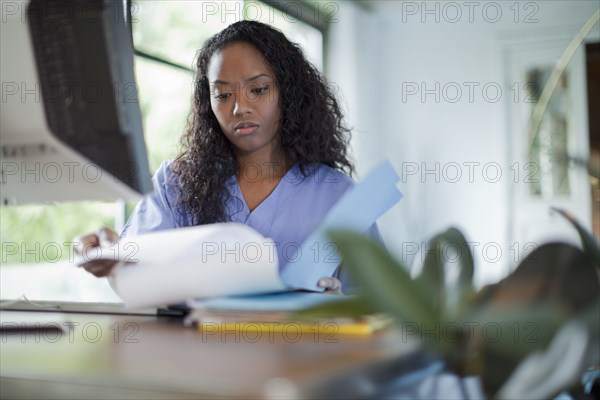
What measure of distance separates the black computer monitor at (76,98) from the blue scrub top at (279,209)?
1.74 feet

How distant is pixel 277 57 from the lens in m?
1.45

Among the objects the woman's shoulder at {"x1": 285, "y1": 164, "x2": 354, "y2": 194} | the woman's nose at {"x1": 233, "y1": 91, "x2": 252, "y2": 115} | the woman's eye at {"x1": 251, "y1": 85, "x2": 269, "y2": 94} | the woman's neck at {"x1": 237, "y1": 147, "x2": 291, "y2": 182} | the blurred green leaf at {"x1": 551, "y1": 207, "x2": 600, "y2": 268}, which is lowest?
the blurred green leaf at {"x1": 551, "y1": 207, "x2": 600, "y2": 268}

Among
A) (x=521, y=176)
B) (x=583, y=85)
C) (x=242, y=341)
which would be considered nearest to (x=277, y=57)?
(x=242, y=341)

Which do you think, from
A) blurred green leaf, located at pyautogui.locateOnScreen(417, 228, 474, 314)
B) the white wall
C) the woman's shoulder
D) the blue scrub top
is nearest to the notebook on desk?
blurred green leaf, located at pyautogui.locateOnScreen(417, 228, 474, 314)

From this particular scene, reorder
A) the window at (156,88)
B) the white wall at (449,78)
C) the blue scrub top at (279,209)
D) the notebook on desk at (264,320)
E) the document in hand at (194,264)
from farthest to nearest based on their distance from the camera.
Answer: the white wall at (449,78)
the window at (156,88)
the blue scrub top at (279,209)
the document in hand at (194,264)
the notebook on desk at (264,320)

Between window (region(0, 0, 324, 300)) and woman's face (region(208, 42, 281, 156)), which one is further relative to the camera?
window (region(0, 0, 324, 300))

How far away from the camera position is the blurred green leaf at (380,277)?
11.5 inches

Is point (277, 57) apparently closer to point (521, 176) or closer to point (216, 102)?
point (216, 102)

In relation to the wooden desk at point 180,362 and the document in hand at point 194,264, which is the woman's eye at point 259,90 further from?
the wooden desk at point 180,362

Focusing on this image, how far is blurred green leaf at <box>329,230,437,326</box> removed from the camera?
29 centimetres

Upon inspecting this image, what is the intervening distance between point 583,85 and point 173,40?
212 centimetres

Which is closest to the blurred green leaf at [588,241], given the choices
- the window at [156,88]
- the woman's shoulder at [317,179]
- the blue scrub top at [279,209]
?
the blue scrub top at [279,209]

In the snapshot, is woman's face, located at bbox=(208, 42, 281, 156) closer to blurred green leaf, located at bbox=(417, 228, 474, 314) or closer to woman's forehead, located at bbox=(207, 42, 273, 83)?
woman's forehead, located at bbox=(207, 42, 273, 83)

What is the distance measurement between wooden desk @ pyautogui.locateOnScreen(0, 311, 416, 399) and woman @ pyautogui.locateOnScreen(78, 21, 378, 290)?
63 centimetres
